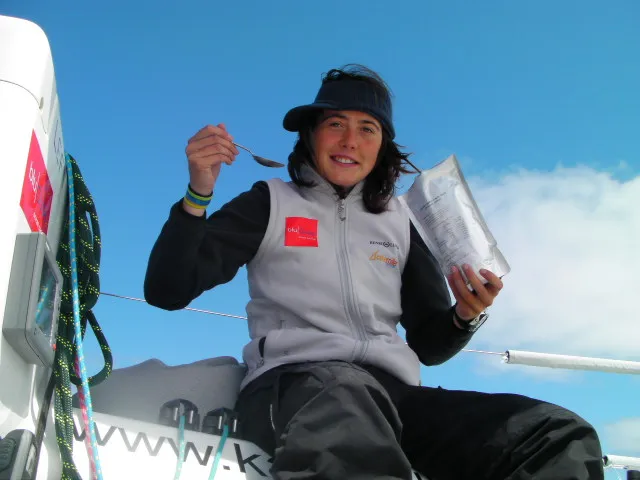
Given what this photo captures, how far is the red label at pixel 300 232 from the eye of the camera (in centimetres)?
190

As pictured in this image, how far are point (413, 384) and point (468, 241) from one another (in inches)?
16.3

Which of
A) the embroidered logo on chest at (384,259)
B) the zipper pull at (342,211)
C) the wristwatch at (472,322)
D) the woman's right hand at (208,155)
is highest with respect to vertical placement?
the woman's right hand at (208,155)

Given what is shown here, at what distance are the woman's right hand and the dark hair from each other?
0.47 metres

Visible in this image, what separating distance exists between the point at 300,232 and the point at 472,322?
1.80 feet

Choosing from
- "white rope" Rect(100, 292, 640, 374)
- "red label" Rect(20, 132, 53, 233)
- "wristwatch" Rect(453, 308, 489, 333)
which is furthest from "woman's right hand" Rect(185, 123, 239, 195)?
"white rope" Rect(100, 292, 640, 374)

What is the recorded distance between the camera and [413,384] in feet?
6.04

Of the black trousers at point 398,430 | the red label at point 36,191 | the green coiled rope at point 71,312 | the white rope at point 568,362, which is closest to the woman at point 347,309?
the black trousers at point 398,430

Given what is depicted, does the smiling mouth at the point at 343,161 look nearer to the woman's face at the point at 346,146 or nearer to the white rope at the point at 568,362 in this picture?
the woman's face at the point at 346,146

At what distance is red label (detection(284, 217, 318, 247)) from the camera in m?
1.90

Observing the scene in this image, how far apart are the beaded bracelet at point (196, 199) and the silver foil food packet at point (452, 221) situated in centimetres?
54

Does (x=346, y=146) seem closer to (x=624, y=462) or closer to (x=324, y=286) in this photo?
(x=324, y=286)

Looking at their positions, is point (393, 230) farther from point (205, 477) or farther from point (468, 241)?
point (205, 477)

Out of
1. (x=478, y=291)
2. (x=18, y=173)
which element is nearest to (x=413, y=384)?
(x=478, y=291)

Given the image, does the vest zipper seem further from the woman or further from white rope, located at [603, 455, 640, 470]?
white rope, located at [603, 455, 640, 470]
